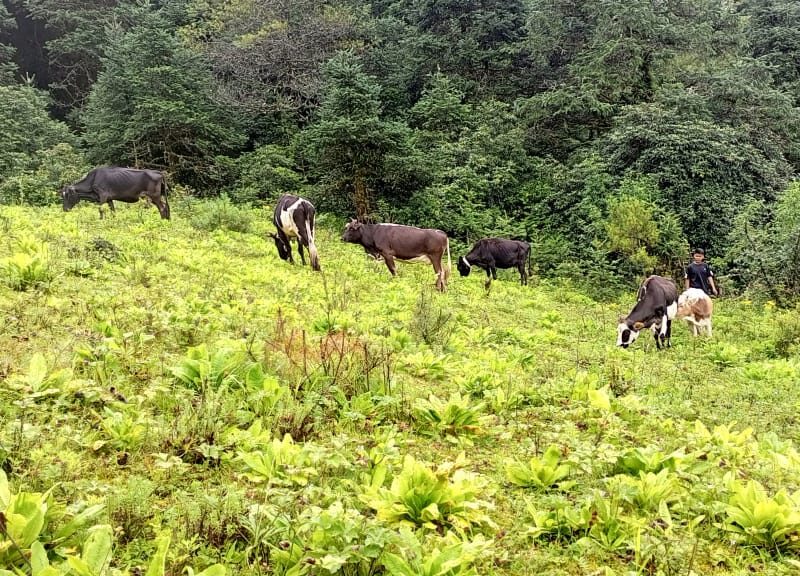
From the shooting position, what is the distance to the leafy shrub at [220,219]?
652 inches

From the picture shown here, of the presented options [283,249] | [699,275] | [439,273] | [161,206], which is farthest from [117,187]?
[699,275]

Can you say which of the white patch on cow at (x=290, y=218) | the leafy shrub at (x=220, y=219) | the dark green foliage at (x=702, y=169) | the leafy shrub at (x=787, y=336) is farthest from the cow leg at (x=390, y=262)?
the dark green foliage at (x=702, y=169)

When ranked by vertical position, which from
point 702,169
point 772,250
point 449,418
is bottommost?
point 772,250

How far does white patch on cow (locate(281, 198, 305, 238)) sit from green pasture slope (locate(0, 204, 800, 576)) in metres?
6.10

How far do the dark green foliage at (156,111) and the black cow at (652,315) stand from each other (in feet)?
59.6

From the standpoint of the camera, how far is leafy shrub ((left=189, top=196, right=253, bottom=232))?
54.3 feet

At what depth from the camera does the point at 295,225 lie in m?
14.2

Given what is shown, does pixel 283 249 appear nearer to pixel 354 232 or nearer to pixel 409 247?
pixel 354 232

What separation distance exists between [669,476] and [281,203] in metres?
12.0

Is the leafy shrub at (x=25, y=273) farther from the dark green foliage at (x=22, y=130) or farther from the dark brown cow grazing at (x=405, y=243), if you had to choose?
the dark green foliage at (x=22, y=130)

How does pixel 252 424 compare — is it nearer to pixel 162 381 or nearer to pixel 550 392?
pixel 162 381

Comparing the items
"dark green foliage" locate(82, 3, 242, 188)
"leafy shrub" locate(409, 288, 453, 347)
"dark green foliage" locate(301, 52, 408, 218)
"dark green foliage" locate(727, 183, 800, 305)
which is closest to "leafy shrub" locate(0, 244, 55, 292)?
"leafy shrub" locate(409, 288, 453, 347)

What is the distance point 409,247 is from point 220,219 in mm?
5424

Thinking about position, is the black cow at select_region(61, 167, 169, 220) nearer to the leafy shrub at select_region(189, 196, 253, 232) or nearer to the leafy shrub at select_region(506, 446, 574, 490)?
the leafy shrub at select_region(189, 196, 253, 232)
